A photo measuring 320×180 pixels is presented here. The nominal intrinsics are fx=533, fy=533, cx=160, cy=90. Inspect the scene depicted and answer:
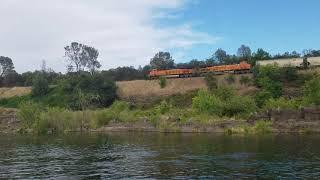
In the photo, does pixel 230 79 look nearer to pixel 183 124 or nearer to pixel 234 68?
pixel 234 68

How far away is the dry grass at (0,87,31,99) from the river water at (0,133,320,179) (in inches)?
4344

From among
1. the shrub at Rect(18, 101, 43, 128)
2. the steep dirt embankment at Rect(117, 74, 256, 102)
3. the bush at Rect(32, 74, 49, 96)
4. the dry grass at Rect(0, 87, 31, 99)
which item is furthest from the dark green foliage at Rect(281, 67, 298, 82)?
the dry grass at Rect(0, 87, 31, 99)

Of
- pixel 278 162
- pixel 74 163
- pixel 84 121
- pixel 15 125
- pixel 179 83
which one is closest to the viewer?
pixel 278 162

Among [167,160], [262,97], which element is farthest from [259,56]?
[167,160]

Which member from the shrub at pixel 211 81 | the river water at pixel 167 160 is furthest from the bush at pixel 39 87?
the river water at pixel 167 160

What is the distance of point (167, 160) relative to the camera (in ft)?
181

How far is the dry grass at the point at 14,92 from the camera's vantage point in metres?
185

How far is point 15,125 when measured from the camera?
419ft

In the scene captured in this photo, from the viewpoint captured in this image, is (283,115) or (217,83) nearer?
(283,115)

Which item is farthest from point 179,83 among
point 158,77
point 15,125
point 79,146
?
point 79,146

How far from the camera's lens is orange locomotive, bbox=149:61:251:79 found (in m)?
159

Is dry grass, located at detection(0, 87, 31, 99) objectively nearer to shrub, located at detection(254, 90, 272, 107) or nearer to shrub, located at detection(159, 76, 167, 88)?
shrub, located at detection(159, 76, 167, 88)

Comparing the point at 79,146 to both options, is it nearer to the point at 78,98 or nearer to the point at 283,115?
the point at 283,115

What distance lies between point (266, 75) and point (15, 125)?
6736cm
